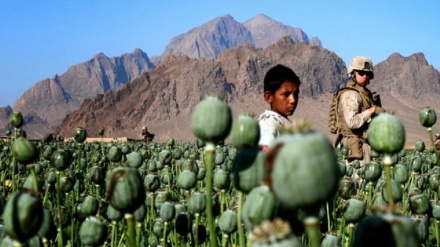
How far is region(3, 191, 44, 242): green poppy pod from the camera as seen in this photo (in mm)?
1518

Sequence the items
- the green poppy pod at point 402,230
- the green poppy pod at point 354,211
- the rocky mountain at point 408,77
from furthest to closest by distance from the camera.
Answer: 1. the rocky mountain at point 408,77
2. the green poppy pod at point 354,211
3. the green poppy pod at point 402,230

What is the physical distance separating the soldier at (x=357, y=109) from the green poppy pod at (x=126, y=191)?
529 centimetres

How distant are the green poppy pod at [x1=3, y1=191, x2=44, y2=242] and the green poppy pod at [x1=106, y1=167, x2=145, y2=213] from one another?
197 mm

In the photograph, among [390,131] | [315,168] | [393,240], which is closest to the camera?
[315,168]

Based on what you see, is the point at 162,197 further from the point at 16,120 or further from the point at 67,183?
the point at 16,120

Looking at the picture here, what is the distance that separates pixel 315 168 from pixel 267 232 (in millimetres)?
129

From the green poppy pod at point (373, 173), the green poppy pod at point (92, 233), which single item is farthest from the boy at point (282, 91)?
the green poppy pod at point (92, 233)

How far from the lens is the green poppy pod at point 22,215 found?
1.52m

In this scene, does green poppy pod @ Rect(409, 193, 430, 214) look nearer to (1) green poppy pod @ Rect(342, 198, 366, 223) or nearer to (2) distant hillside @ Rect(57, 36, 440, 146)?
(1) green poppy pod @ Rect(342, 198, 366, 223)

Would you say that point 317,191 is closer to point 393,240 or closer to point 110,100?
point 393,240

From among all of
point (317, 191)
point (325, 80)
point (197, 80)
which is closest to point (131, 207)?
point (317, 191)

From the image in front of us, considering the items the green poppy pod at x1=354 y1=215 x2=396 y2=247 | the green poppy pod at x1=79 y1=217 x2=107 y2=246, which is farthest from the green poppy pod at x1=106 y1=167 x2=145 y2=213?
the green poppy pod at x1=354 y1=215 x2=396 y2=247

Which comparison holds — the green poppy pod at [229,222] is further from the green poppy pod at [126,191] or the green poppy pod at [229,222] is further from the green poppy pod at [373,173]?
the green poppy pod at [373,173]

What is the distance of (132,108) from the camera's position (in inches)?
4082
